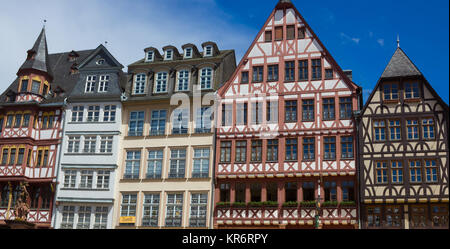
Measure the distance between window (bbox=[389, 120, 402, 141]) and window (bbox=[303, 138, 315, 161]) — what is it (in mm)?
4160

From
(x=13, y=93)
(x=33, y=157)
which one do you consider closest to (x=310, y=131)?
(x=33, y=157)

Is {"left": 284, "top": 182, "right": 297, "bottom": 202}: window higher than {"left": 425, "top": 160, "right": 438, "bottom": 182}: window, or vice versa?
{"left": 425, "top": 160, "right": 438, "bottom": 182}: window

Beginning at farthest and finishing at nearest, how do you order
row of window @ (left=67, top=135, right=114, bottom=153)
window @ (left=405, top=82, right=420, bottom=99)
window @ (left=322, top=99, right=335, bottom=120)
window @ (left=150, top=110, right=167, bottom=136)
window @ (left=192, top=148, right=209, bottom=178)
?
row of window @ (left=67, top=135, right=114, bottom=153)
window @ (left=150, top=110, right=167, bottom=136)
window @ (left=192, top=148, right=209, bottom=178)
window @ (left=322, top=99, right=335, bottom=120)
window @ (left=405, top=82, right=420, bottom=99)

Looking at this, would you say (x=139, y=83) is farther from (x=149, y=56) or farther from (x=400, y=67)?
(x=400, y=67)

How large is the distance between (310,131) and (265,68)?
4747 mm

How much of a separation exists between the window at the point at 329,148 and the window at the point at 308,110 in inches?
65.3

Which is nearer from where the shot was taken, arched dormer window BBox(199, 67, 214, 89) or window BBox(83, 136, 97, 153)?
arched dormer window BBox(199, 67, 214, 89)

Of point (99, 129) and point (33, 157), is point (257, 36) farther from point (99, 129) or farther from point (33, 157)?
point (33, 157)

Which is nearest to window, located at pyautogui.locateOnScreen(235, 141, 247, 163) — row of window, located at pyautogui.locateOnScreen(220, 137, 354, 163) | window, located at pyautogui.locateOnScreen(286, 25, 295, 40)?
row of window, located at pyautogui.locateOnScreen(220, 137, 354, 163)

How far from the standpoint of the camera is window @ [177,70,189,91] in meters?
33.8

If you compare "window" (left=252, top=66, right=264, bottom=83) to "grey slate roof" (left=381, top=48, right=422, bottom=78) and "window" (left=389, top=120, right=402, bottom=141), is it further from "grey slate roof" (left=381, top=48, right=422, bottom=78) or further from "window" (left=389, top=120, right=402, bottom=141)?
"window" (left=389, top=120, right=402, bottom=141)

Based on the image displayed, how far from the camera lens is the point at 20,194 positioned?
108 ft

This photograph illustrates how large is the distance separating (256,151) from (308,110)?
148 inches

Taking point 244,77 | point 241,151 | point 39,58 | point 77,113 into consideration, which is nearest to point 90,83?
point 77,113
